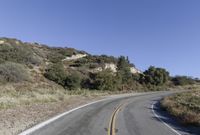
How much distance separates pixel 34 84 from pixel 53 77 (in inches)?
248

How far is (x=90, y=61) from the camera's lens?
68938 millimetres

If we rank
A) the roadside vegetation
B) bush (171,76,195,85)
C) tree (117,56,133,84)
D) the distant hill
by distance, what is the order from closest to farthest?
the roadside vegetation < the distant hill < tree (117,56,133,84) < bush (171,76,195,85)

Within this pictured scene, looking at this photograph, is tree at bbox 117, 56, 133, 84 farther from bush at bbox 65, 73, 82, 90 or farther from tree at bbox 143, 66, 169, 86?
bush at bbox 65, 73, 82, 90

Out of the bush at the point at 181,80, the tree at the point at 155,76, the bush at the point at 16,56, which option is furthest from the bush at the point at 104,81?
the bush at the point at 181,80

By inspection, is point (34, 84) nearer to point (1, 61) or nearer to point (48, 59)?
point (1, 61)

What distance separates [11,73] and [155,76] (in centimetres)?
4272

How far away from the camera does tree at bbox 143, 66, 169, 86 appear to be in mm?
70500

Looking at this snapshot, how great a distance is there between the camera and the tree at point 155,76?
70500 millimetres

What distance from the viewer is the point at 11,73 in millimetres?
37125

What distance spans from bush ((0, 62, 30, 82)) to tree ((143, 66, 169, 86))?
3846 centimetres

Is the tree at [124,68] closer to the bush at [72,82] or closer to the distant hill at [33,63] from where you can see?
the distant hill at [33,63]

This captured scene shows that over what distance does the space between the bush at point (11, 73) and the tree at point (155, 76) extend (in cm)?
3846

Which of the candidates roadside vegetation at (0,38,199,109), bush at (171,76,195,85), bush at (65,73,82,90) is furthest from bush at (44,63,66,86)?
bush at (171,76,195,85)

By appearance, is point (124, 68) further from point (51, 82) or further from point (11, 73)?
point (11, 73)
